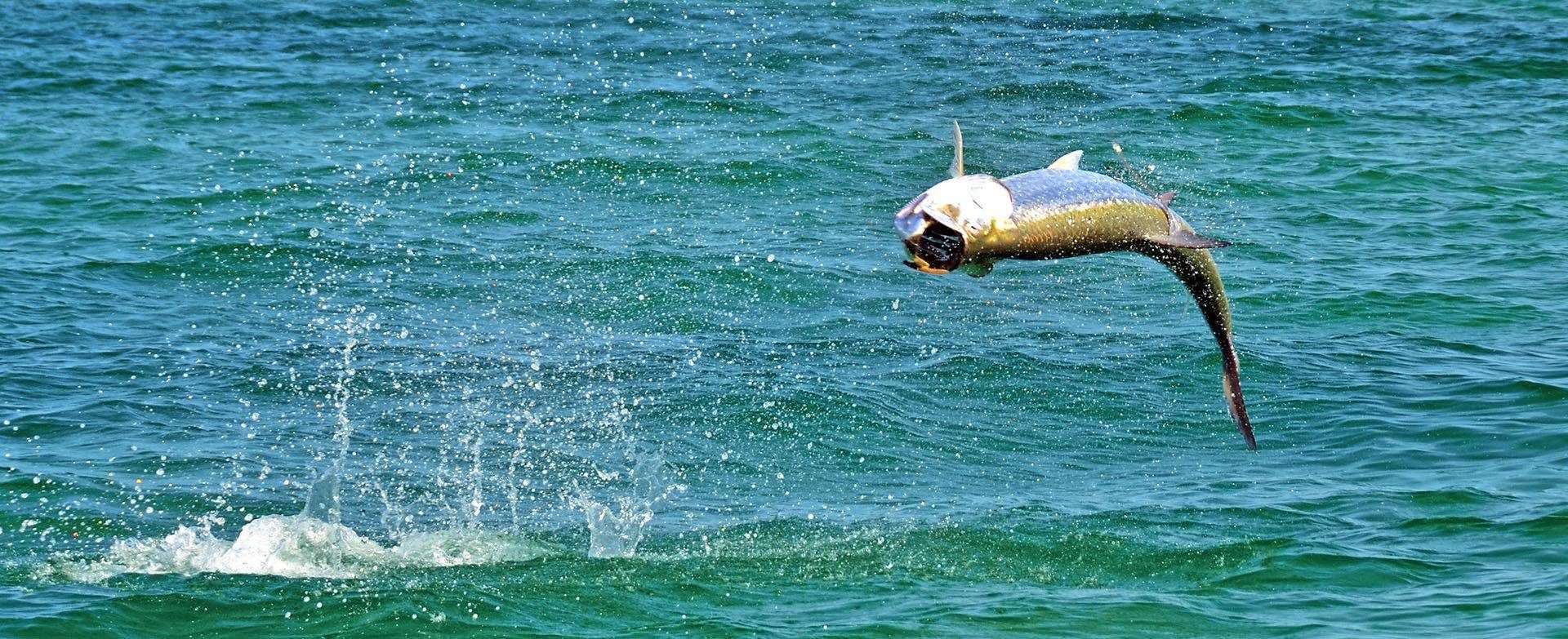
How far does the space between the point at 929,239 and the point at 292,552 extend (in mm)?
5303

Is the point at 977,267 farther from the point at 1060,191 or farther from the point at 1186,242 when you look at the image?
the point at 1186,242

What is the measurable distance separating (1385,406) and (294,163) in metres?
11.4

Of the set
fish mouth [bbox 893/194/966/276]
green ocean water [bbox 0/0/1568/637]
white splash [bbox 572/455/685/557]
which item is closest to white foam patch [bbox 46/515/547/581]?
green ocean water [bbox 0/0/1568/637]

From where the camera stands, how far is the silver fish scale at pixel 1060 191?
6219 mm

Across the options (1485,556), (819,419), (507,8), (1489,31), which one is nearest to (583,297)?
(819,419)

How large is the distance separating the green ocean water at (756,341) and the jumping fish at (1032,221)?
2914 millimetres

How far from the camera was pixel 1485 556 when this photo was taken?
979cm

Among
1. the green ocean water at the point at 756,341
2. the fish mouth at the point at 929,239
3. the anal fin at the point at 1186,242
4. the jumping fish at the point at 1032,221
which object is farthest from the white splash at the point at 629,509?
the fish mouth at the point at 929,239

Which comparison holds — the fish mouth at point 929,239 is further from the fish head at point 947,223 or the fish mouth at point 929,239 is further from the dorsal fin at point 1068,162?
the dorsal fin at point 1068,162

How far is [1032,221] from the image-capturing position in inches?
243

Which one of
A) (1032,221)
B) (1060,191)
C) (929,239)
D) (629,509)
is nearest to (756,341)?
(629,509)

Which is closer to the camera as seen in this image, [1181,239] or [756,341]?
[1181,239]

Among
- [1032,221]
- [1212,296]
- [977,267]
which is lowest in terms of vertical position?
[1212,296]

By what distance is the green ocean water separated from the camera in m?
9.67
